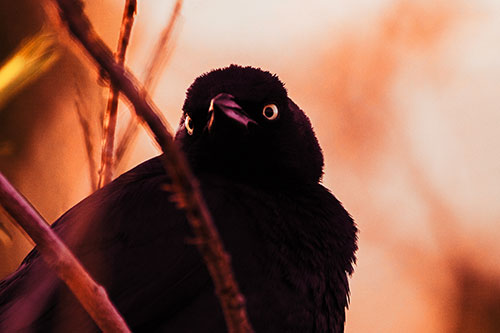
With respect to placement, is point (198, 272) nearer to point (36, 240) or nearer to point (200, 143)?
point (200, 143)

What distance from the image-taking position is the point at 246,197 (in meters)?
2.60

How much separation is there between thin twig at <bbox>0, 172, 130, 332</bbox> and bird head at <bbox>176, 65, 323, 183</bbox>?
1.32m

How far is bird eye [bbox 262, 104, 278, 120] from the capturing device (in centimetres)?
289

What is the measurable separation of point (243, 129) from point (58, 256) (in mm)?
1505

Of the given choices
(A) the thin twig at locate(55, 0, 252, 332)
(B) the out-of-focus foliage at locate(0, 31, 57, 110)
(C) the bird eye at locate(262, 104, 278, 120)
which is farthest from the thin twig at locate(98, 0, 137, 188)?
(C) the bird eye at locate(262, 104, 278, 120)

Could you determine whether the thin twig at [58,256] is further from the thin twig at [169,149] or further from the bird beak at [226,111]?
the bird beak at [226,111]

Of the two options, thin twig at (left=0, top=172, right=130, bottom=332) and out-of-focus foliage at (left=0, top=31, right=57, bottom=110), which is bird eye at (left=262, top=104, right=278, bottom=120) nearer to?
out-of-focus foliage at (left=0, top=31, right=57, bottom=110)

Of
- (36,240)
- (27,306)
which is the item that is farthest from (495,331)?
(36,240)

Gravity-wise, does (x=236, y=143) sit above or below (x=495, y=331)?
above

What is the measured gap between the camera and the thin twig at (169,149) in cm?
100

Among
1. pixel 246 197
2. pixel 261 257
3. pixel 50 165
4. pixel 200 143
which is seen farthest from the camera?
pixel 50 165

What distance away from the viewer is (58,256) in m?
1.28

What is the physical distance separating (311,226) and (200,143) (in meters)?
0.50

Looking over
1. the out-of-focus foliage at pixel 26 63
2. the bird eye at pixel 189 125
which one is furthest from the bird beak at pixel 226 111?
the out-of-focus foliage at pixel 26 63
